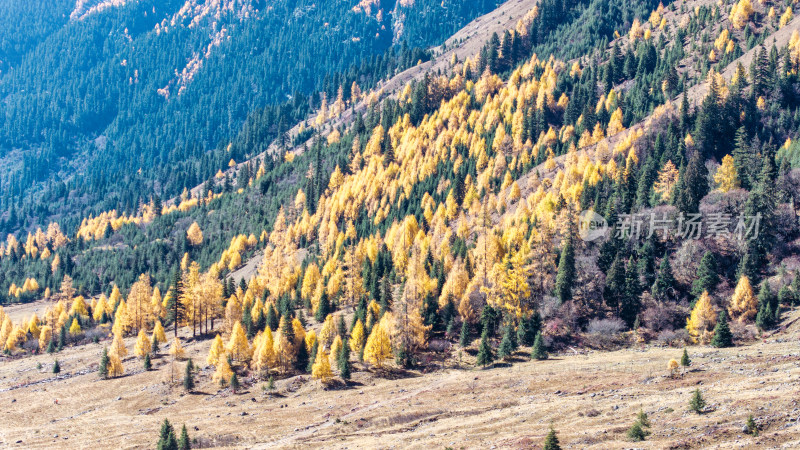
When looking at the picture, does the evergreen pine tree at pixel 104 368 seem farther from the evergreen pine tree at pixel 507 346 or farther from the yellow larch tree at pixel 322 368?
the evergreen pine tree at pixel 507 346

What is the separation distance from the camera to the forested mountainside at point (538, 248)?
9556 cm

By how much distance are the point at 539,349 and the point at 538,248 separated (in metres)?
23.0

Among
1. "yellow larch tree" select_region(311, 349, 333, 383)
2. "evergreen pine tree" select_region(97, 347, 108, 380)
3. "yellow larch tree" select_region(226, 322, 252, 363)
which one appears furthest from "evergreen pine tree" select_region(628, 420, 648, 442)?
"evergreen pine tree" select_region(97, 347, 108, 380)

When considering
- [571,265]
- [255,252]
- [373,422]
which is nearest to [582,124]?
[571,265]

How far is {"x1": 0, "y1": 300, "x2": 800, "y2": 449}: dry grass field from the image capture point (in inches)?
2003

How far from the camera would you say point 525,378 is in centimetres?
7794

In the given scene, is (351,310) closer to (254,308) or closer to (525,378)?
(254,308)

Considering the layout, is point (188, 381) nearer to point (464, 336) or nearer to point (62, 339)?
point (464, 336)

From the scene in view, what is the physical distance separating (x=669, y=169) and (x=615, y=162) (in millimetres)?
17039

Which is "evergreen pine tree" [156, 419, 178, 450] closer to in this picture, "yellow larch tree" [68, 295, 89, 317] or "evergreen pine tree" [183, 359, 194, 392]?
"evergreen pine tree" [183, 359, 194, 392]

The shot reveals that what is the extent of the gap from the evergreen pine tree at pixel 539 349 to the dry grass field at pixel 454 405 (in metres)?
2.06

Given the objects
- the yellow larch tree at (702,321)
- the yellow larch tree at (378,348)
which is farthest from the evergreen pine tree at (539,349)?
the yellow larch tree at (378,348)

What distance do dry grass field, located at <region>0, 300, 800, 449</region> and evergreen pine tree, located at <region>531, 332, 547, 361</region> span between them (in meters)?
2.06

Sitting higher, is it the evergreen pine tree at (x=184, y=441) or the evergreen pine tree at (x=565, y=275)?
the evergreen pine tree at (x=565, y=275)
